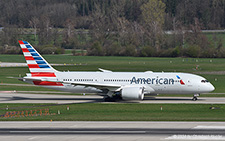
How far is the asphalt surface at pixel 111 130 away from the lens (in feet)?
104

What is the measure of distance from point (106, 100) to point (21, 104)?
34.3 ft

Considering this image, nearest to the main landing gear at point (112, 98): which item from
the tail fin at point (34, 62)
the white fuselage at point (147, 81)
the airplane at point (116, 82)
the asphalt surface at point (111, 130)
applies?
the airplane at point (116, 82)

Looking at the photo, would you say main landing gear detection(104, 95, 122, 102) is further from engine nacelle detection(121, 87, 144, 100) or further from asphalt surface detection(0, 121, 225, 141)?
asphalt surface detection(0, 121, 225, 141)

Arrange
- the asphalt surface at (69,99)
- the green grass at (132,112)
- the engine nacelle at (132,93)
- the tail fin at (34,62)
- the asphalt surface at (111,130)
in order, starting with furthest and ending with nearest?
the tail fin at (34,62), the asphalt surface at (69,99), the engine nacelle at (132,93), the green grass at (132,112), the asphalt surface at (111,130)

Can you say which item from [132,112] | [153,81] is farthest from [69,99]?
[132,112]

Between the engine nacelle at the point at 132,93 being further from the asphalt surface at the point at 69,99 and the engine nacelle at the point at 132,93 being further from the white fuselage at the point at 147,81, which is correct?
the asphalt surface at the point at 69,99

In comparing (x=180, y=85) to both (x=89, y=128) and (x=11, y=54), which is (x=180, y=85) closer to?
(x=89, y=128)

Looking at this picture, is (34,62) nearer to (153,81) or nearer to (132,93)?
(132,93)

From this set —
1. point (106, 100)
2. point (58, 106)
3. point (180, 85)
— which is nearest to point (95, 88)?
point (106, 100)

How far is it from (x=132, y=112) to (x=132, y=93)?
6085mm

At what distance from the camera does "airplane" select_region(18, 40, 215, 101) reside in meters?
51.1

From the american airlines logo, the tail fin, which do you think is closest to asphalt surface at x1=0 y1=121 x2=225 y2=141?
the american airlines logo

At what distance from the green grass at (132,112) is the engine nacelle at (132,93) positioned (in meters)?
1.39

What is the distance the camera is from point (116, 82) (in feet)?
171
